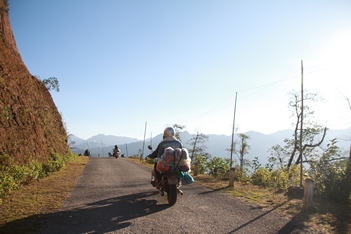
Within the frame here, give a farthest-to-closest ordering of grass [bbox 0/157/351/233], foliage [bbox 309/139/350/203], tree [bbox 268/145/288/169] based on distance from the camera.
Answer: tree [bbox 268/145/288/169] → foliage [bbox 309/139/350/203] → grass [bbox 0/157/351/233]

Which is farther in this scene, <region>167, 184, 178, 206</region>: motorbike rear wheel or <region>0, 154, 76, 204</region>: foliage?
<region>0, 154, 76, 204</region>: foliage

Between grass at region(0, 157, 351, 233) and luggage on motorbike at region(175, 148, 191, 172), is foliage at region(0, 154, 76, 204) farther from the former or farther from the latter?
luggage on motorbike at region(175, 148, 191, 172)

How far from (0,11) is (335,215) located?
26.2m

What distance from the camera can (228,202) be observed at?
7371mm

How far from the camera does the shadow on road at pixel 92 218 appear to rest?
4.62m

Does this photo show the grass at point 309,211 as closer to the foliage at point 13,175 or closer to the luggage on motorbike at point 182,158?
the luggage on motorbike at point 182,158

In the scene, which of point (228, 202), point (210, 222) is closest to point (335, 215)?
point (228, 202)

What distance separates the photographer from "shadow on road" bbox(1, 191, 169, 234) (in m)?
4.62

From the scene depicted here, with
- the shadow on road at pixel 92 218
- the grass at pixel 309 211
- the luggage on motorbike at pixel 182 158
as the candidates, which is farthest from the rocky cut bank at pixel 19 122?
the grass at pixel 309 211

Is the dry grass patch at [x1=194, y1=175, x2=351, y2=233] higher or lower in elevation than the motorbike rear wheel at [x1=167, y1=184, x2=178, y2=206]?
lower

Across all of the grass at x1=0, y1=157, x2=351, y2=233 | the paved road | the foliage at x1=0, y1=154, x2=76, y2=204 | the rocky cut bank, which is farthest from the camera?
the rocky cut bank

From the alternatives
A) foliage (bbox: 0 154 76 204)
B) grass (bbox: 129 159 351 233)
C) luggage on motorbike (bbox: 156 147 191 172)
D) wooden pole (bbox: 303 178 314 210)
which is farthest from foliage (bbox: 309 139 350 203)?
foliage (bbox: 0 154 76 204)

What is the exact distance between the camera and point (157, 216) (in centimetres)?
561

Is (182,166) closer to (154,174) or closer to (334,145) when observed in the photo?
(154,174)
